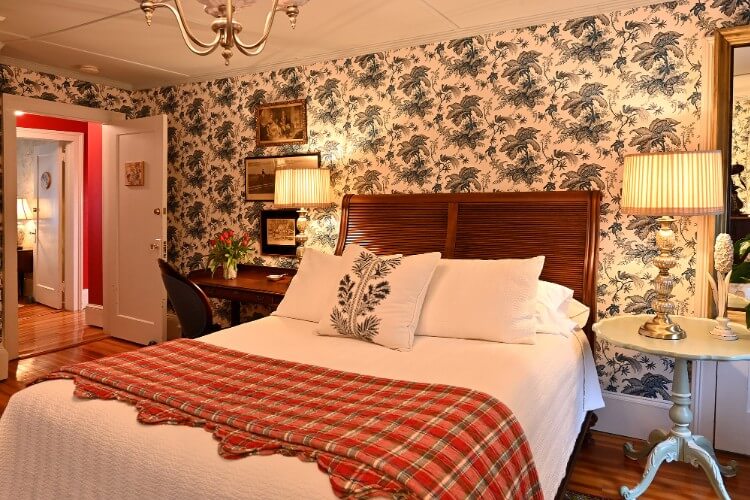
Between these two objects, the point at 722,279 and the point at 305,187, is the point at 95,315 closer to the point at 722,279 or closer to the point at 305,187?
the point at 305,187

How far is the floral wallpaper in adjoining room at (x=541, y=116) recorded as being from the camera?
9.57 feet

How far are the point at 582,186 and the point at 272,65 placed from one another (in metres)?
2.53

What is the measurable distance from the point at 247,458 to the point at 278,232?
3079 millimetres

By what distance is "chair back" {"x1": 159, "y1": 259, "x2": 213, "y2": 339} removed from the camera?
3496 mm

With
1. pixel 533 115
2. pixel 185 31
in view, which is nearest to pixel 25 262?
pixel 185 31

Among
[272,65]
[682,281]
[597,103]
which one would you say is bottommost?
[682,281]

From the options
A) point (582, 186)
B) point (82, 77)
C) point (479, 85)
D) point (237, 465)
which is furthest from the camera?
point (82, 77)

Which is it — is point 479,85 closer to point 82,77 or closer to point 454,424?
point 454,424

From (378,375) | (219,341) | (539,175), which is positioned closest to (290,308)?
(219,341)

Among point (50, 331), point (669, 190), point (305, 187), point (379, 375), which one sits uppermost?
Result: point (305, 187)

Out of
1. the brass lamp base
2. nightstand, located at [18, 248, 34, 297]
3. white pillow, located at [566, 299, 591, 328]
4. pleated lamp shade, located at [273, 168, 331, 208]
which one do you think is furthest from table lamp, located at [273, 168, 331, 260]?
nightstand, located at [18, 248, 34, 297]

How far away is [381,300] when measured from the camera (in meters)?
2.57

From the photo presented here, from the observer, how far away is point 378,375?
2.06m

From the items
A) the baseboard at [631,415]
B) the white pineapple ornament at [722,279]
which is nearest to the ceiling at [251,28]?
the white pineapple ornament at [722,279]
